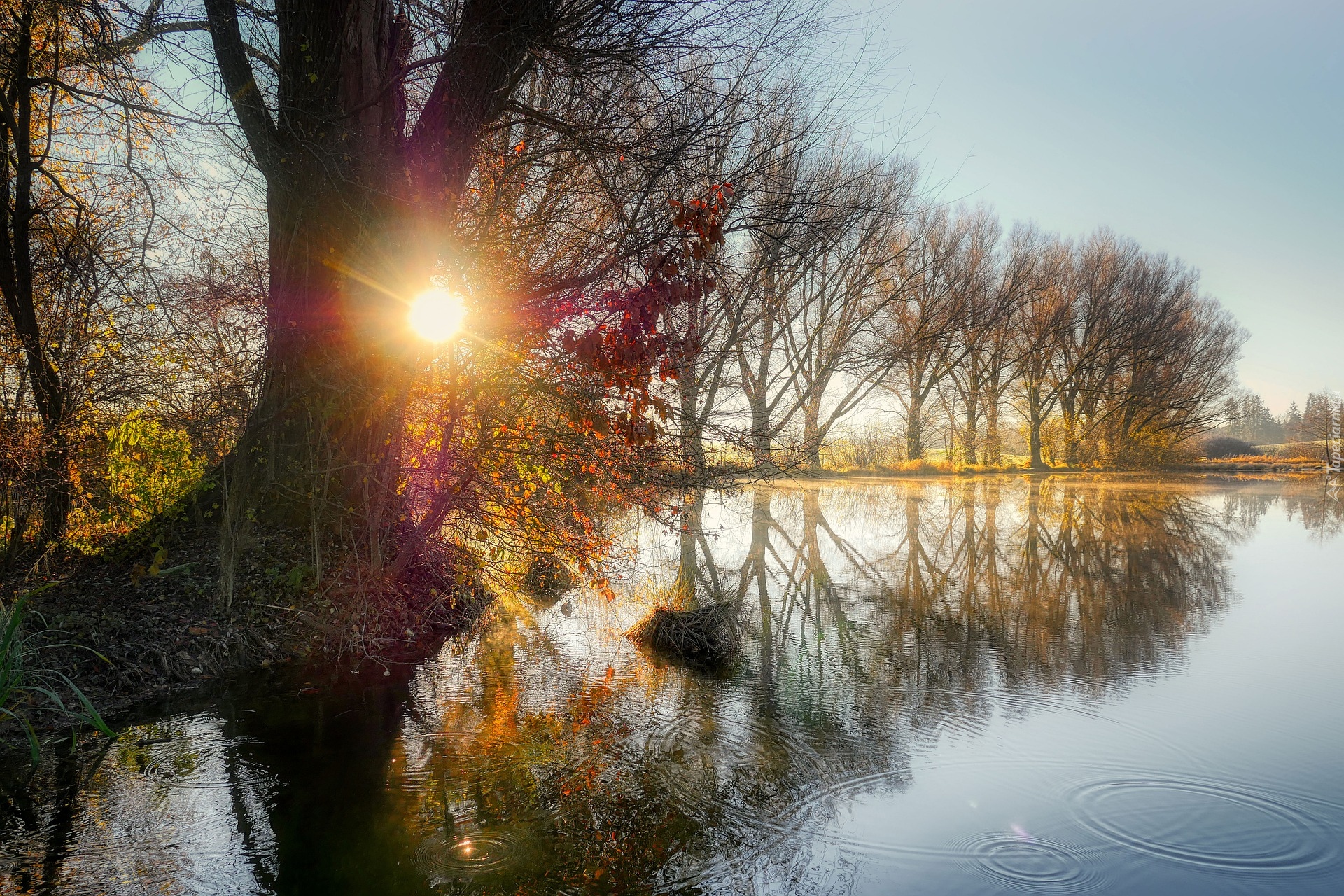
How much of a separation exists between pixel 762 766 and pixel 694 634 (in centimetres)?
241

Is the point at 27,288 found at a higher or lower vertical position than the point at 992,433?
higher

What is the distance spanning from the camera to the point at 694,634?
7.12m

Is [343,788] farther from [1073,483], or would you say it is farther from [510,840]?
[1073,483]

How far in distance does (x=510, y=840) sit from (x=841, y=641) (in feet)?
14.1

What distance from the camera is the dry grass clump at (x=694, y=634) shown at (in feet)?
23.0

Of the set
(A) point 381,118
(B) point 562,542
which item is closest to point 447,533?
(B) point 562,542

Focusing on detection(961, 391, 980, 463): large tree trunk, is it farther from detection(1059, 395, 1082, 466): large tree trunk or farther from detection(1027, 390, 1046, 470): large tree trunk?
detection(1059, 395, 1082, 466): large tree trunk

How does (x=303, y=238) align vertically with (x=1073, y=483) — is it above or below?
above

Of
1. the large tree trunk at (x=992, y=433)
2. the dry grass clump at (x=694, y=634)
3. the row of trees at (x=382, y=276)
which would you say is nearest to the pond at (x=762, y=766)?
the dry grass clump at (x=694, y=634)

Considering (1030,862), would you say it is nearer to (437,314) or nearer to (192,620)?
(437,314)

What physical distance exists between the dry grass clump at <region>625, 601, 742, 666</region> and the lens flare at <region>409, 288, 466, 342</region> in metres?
3.05

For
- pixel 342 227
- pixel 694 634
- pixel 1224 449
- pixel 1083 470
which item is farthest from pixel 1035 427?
pixel 342 227

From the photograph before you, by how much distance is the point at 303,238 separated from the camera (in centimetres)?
704

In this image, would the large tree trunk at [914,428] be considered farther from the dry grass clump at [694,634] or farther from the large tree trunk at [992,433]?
the dry grass clump at [694,634]
